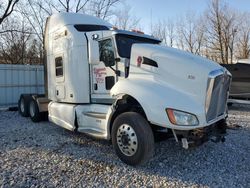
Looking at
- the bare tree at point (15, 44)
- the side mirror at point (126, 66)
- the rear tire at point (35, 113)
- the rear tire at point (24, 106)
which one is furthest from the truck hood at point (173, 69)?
the bare tree at point (15, 44)

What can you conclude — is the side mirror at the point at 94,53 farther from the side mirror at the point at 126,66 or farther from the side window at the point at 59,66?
the side window at the point at 59,66

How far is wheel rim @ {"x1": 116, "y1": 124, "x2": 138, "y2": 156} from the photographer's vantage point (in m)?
4.84

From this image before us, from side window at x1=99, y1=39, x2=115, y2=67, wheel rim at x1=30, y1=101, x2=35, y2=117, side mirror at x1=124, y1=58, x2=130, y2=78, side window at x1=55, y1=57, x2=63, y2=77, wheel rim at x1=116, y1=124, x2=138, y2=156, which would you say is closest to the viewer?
wheel rim at x1=116, y1=124, x2=138, y2=156

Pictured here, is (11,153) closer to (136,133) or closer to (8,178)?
(8,178)

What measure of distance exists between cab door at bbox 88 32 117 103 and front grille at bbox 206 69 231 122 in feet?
6.61

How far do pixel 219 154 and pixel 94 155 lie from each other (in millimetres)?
2524

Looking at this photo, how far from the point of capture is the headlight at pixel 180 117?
14.5 ft

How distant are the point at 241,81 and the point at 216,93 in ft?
26.5

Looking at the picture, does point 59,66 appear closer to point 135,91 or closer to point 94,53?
point 94,53

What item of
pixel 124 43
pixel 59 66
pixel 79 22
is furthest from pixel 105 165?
pixel 79 22

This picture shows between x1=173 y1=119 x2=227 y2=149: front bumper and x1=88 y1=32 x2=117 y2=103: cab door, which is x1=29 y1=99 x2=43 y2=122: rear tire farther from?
x1=173 y1=119 x2=227 y2=149: front bumper

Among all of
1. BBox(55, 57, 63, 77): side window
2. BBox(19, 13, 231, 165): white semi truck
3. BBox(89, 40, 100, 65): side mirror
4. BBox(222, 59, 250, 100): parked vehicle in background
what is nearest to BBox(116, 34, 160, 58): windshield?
BBox(19, 13, 231, 165): white semi truck

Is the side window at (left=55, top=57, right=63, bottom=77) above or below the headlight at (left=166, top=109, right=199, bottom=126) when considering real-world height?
above

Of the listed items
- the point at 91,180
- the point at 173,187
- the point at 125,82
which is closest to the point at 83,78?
the point at 125,82
